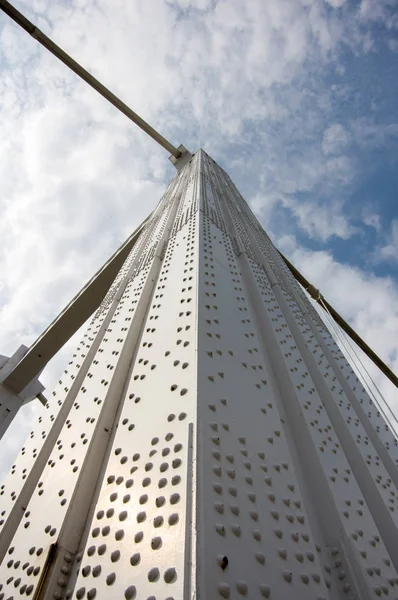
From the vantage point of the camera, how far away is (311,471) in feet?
7.85

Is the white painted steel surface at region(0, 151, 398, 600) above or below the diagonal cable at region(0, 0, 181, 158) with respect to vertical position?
below

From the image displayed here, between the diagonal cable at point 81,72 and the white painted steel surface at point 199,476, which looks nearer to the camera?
the white painted steel surface at point 199,476

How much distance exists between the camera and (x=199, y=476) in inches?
69.6

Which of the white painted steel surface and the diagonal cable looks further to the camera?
the diagonal cable

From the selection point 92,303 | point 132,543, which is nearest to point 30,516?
point 132,543

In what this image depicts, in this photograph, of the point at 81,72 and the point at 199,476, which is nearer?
the point at 199,476

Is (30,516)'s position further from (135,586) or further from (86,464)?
(135,586)

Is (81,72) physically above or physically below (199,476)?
above

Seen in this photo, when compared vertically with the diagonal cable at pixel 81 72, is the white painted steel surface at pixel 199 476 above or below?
below

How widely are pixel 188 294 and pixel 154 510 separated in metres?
2.07

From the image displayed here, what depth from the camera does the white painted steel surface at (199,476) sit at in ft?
5.29

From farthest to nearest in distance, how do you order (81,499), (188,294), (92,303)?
(92,303) → (188,294) → (81,499)

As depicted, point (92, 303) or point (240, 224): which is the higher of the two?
point (92, 303)

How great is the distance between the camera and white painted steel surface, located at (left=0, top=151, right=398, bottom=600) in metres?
1.61
